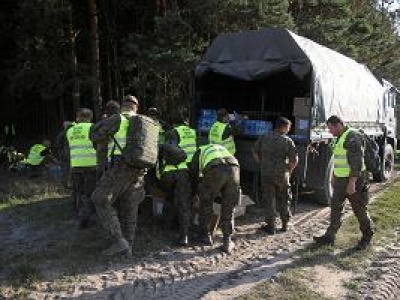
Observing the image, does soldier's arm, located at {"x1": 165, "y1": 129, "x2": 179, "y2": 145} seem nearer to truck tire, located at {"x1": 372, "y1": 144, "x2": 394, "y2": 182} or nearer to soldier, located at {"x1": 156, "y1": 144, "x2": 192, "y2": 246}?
soldier, located at {"x1": 156, "y1": 144, "x2": 192, "y2": 246}

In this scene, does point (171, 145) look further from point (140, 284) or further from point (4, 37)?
point (4, 37)

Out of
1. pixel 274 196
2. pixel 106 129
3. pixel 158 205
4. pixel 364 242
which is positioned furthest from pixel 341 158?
pixel 106 129

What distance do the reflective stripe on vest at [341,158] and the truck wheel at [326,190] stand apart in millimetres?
2494

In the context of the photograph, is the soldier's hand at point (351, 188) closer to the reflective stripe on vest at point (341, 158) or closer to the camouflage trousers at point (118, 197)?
the reflective stripe on vest at point (341, 158)

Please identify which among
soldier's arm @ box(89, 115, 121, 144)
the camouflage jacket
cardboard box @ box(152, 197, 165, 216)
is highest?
soldier's arm @ box(89, 115, 121, 144)

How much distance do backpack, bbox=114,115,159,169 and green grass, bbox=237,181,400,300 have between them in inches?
75.2

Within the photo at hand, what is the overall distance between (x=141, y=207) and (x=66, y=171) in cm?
150

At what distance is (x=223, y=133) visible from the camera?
30.8ft

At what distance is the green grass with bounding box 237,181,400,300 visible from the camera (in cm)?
572

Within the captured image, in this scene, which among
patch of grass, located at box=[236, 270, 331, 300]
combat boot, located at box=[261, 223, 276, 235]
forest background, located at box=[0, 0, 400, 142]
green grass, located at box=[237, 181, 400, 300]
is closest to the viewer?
patch of grass, located at box=[236, 270, 331, 300]

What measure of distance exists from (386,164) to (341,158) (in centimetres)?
754

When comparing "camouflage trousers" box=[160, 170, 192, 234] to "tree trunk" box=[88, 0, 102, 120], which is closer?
"camouflage trousers" box=[160, 170, 192, 234]

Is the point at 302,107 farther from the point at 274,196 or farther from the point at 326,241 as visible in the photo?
the point at 326,241

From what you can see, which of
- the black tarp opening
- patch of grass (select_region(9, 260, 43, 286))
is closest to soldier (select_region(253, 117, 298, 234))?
the black tarp opening
